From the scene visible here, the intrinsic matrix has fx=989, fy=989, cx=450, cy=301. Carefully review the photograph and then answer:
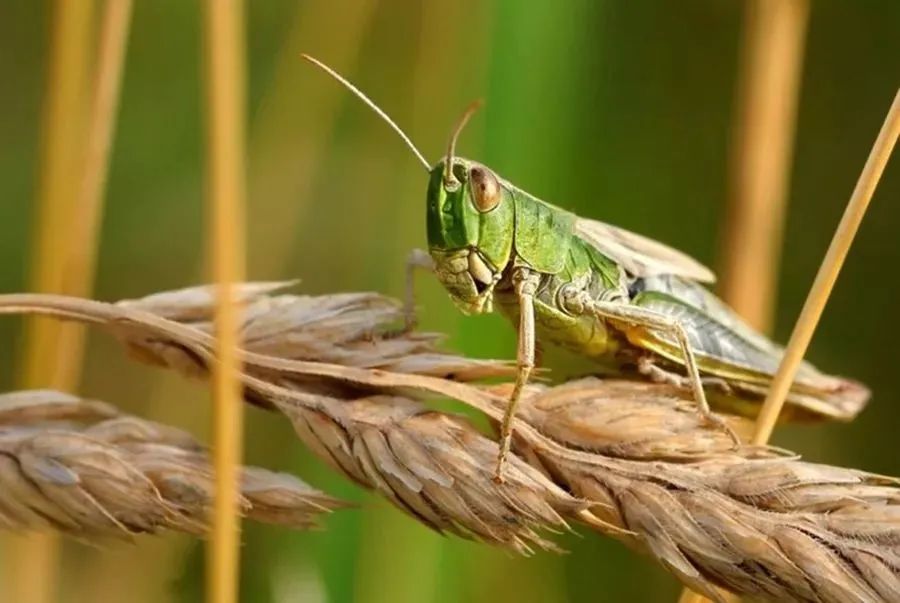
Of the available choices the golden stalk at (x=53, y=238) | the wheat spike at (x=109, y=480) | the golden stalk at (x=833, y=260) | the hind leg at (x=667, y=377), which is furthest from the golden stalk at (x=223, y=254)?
the hind leg at (x=667, y=377)

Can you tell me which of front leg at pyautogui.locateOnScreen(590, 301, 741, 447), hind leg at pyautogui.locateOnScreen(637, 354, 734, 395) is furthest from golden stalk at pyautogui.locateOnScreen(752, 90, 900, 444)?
hind leg at pyautogui.locateOnScreen(637, 354, 734, 395)

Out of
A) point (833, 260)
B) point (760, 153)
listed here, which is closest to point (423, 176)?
point (760, 153)

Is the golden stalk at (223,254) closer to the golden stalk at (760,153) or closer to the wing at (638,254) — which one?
the wing at (638,254)

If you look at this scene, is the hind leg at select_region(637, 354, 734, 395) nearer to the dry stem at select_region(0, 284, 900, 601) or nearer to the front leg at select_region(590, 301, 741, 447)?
the front leg at select_region(590, 301, 741, 447)

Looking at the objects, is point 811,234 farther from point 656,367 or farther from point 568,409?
point 568,409

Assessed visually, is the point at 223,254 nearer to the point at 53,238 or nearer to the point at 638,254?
the point at 53,238
